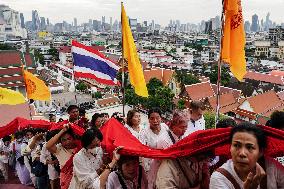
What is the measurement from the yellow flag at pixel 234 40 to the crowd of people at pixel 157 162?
100 cm

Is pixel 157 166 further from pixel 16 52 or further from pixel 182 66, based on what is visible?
pixel 182 66

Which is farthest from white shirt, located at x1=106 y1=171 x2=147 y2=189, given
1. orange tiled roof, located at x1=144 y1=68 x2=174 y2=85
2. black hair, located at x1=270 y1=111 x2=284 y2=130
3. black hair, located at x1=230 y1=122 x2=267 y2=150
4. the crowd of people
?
orange tiled roof, located at x1=144 y1=68 x2=174 y2=85

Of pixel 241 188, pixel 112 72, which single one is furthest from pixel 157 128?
pixel 112 72

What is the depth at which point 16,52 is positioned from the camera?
105 feet

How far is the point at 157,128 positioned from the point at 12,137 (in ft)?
12.7

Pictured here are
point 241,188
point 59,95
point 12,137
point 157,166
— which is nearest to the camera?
point 241,188

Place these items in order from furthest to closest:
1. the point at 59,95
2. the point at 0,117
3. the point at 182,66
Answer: the point at 182,66
the point at 59,95
the point at 0,117

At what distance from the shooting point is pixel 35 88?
8000 mm

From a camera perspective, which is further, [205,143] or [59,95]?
[59,95]

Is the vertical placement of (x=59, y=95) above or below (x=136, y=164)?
below

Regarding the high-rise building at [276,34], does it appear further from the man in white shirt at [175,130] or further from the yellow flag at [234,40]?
the man in white shirt at [175,130]

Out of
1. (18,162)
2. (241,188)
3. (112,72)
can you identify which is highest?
(112,72)

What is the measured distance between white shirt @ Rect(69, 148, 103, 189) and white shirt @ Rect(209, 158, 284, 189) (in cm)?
134

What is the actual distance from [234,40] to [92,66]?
344 centimetres
